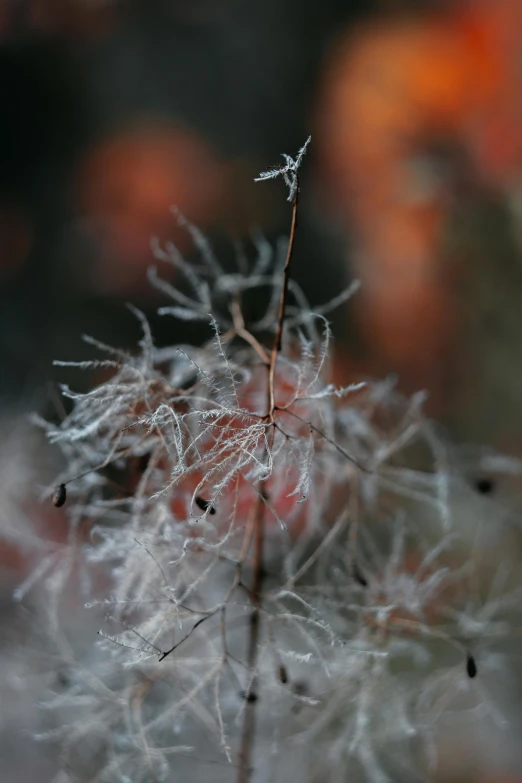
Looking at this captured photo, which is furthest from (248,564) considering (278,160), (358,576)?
(278,160)

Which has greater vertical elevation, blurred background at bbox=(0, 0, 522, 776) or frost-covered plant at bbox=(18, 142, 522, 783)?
blurred background at bbox=(0, 0, 522, 776)

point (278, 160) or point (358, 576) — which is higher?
point (278, 160)

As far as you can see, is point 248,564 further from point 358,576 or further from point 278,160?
point 278,160

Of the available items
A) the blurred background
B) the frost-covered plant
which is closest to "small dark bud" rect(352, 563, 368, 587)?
the frost-covered plant

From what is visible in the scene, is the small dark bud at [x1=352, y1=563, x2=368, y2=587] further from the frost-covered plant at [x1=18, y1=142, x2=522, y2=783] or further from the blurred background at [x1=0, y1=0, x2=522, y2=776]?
the blurred background at [x1=0, y1=0, x2=522, y2=776]

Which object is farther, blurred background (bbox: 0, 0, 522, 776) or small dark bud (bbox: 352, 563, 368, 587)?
blurred background (bbox: 0, 0, 522, 776)

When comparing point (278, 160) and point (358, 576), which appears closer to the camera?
point (358, 576)
